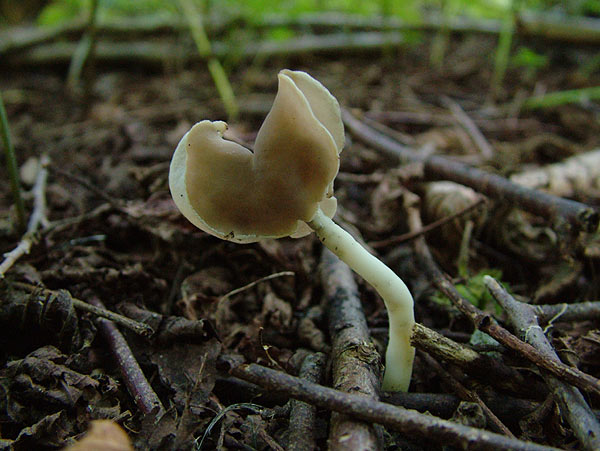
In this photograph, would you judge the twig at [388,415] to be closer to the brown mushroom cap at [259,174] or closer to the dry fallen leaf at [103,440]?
the dry fallen leaf at [103,440]

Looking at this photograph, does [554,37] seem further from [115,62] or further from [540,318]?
[115,62]

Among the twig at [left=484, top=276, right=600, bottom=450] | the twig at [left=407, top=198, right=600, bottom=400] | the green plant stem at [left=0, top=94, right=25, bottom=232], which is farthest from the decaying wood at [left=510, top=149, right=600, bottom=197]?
the green plant stem at [left=0, top=94, right=25, bottom=232]

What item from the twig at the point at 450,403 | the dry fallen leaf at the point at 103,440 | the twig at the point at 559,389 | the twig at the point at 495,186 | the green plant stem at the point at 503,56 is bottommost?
the twig at the point at 450,403

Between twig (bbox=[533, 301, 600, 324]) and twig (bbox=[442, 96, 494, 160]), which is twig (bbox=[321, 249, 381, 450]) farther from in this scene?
twig (bbox=[442, 96, 494, 160])

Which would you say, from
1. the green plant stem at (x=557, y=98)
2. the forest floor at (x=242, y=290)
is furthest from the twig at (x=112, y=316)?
the green plant stem at (x=557, y=98)

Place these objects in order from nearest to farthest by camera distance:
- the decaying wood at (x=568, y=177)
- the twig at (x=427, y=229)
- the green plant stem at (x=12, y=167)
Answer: the green plant stem at (x=12, y=167), the twig at (x=427, y=229), the decaying wood at (x=568, y=177)

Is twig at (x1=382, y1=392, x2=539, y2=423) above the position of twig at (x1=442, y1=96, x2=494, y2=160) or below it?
below

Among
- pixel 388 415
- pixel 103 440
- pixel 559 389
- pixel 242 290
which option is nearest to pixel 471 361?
pixel 559 389

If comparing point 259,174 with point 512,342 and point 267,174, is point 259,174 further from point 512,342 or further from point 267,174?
point 512,342
